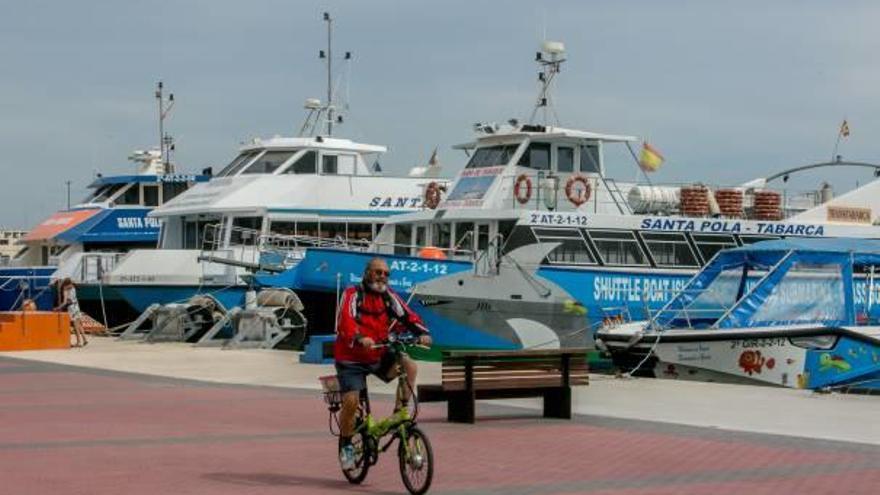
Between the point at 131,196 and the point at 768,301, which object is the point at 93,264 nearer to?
the point at 131,196

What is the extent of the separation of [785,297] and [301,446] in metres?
10.9

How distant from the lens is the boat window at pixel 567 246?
2516cm

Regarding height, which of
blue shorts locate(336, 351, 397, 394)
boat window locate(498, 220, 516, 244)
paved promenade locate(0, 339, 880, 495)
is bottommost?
paved promenade locate(0, 339, 880, 495)

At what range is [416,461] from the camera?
348 inches

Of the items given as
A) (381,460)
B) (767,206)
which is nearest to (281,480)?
(381,460)

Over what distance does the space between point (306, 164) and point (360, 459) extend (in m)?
25.6

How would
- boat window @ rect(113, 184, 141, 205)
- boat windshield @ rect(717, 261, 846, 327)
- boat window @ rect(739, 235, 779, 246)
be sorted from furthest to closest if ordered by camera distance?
boat window @ rect(113, 184, 141, 205), boat window @ rect(739, 235, 779, 246), boat windshield @ rect(717, 261, 846, 327)

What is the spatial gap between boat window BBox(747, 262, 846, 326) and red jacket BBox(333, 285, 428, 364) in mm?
11561

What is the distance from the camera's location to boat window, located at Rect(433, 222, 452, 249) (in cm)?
2688

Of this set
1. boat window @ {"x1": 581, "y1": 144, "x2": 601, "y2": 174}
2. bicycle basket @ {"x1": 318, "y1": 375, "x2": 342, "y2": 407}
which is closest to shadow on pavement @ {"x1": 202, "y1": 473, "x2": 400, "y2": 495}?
bicycle basket @ {"x1": 318, "y1": 375, "x2": 342, "y2": 407}

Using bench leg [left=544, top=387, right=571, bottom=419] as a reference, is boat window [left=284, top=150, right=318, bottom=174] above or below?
above

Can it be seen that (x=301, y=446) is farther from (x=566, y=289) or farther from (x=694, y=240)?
(x=694, y=240)

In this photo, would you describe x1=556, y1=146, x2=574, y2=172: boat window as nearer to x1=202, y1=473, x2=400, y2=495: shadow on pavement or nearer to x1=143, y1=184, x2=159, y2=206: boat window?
x1=143, y1=184, x2=159, y2=206: boat window

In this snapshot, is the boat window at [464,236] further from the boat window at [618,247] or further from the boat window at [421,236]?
the boat window at [618,247]
